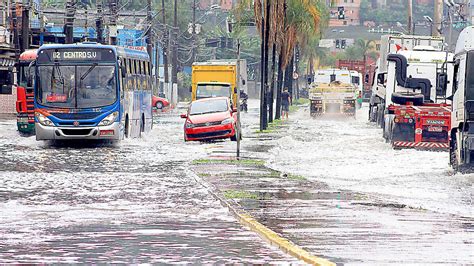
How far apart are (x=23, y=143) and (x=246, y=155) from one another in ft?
32.0

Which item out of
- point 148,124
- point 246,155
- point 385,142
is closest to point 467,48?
point 246,155

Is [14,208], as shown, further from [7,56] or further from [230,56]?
[230,56]

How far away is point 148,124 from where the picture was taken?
44375 millimetres

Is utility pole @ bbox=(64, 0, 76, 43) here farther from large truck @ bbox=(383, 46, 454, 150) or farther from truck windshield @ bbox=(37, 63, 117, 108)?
truck windshield @ bbox=(37, 63, 117, 108)

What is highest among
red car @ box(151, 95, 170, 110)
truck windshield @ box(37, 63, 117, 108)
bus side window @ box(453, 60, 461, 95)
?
bus side window @ box(453, 60, 461, 95)

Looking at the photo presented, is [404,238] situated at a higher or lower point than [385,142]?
higher

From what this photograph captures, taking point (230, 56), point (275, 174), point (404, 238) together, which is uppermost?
point (404, 238)

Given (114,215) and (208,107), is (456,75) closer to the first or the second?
(114,215)

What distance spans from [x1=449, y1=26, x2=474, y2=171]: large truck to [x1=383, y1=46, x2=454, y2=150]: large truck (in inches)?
60.9

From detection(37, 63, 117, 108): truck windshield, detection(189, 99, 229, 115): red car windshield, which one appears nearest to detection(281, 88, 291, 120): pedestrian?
detection(189, 99, 229, 115): red car windshield

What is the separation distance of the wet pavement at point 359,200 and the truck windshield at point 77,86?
3.97m

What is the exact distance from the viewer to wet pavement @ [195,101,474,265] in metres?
12.8

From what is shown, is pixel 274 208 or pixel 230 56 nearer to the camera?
pixel 274 208

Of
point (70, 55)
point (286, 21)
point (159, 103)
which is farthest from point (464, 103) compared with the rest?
point (159, 103)
